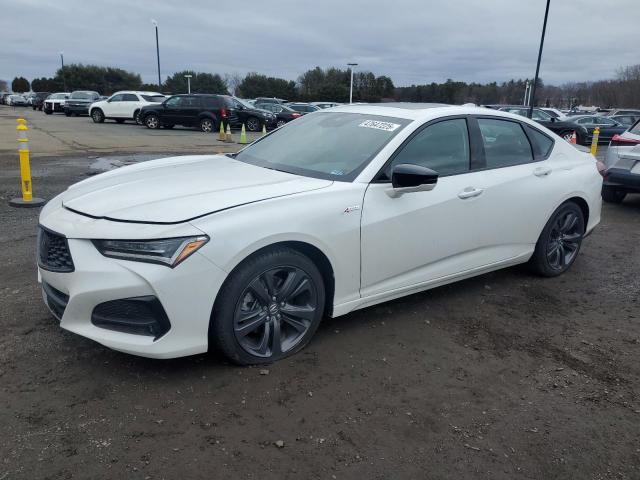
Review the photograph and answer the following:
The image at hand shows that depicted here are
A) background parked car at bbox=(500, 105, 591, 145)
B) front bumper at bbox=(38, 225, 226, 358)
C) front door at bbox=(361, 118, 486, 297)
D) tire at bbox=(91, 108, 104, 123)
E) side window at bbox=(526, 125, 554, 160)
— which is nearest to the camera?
front bumper at bbox=(38, 225, 226, 358)

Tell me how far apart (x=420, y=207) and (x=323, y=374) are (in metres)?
1.33

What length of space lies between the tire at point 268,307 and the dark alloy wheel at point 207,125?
21.0 metres

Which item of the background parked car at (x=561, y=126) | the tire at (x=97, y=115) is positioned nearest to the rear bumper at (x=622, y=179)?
the background parked car at (x=561, y=126)

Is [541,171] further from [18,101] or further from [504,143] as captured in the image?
[18,101]

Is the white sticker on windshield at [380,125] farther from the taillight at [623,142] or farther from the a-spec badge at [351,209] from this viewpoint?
the taillight at [623,142]

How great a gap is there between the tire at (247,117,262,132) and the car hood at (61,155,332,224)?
2051cm

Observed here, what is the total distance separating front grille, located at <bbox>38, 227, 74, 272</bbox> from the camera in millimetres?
2969

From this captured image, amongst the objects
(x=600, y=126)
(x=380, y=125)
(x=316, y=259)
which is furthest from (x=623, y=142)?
(x=600, y=126)

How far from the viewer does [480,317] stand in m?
4.21

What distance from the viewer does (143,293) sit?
9.17ft

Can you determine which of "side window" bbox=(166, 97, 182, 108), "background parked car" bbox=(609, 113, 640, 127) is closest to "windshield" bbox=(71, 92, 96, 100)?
"side window" bbox=(166, 97, 182, 108)

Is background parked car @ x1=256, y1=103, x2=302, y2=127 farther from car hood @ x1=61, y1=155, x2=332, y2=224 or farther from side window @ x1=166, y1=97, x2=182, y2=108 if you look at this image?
car hood @ x1=61, y1=155, x2=332, y2=224

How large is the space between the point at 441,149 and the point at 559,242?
1.78 metres

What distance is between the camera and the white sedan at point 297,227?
287cm
